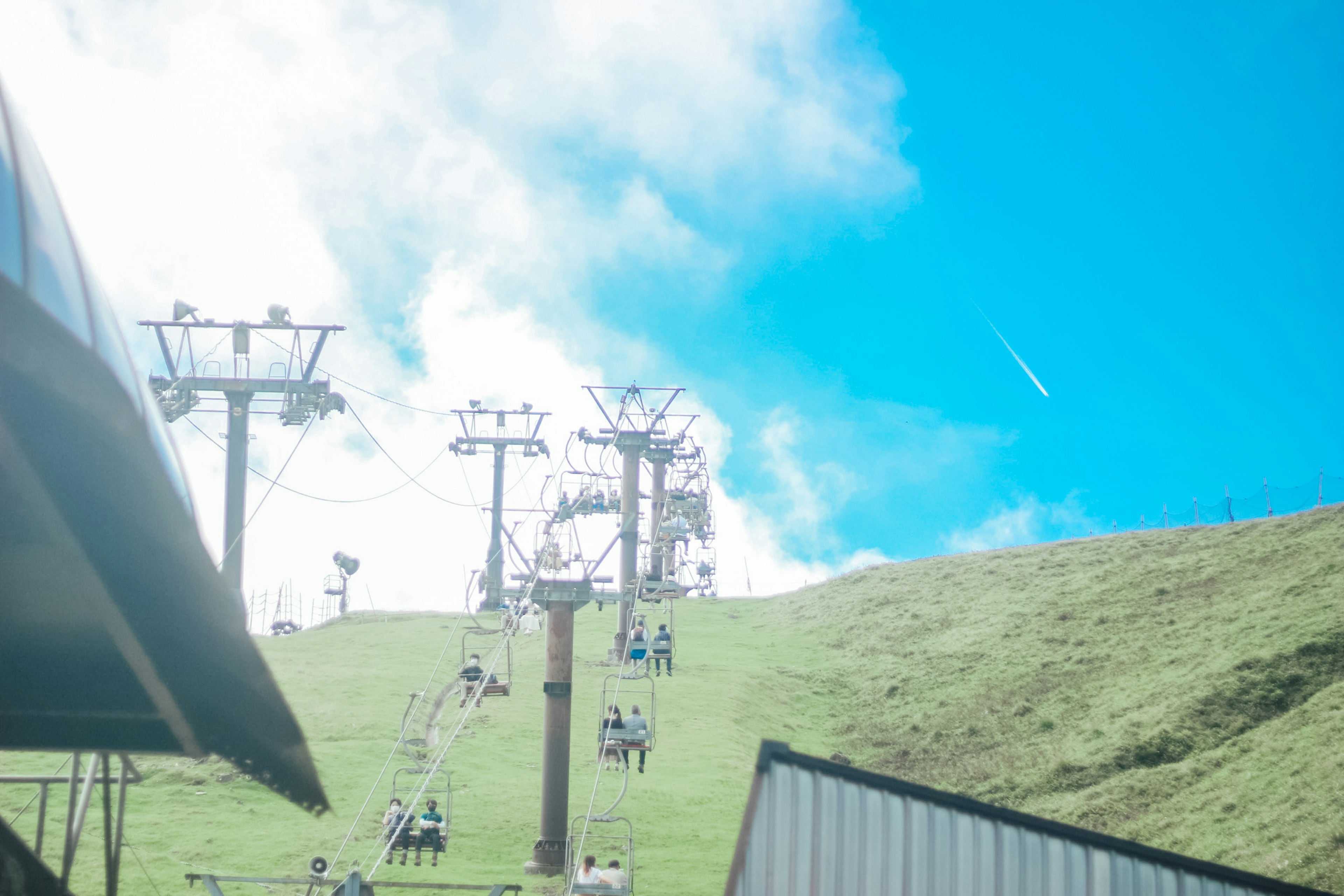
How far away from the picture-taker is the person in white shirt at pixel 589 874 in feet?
51.6

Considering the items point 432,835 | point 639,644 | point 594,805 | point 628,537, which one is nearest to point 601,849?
point 594,805

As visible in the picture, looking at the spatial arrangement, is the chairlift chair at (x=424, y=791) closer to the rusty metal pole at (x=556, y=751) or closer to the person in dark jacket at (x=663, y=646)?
the rusty metal pole at (x=556, y=751)

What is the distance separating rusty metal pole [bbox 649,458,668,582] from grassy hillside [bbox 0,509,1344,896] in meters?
5.04

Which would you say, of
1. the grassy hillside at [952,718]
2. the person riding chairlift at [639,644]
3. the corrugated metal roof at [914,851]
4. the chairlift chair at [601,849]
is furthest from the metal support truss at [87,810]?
the person riding chairlift at [639,644]

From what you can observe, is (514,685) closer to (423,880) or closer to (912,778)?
(912,778)

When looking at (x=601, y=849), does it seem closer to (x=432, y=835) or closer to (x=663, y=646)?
(x=432, y=835)

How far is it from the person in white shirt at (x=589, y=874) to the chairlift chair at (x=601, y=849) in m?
0.07

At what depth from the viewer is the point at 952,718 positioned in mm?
33656

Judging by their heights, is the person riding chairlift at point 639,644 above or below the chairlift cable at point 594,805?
above

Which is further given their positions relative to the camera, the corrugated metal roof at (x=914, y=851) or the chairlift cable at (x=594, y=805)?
the chairlift cable at (x=594, y=805)

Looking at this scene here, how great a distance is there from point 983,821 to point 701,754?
71.2ft

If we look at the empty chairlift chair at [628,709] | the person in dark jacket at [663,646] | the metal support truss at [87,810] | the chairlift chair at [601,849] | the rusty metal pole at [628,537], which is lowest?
the chairlift chair at [601,849]

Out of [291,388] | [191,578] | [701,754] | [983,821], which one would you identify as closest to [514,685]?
[701,754]

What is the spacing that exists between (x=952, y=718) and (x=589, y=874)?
67.8ft
